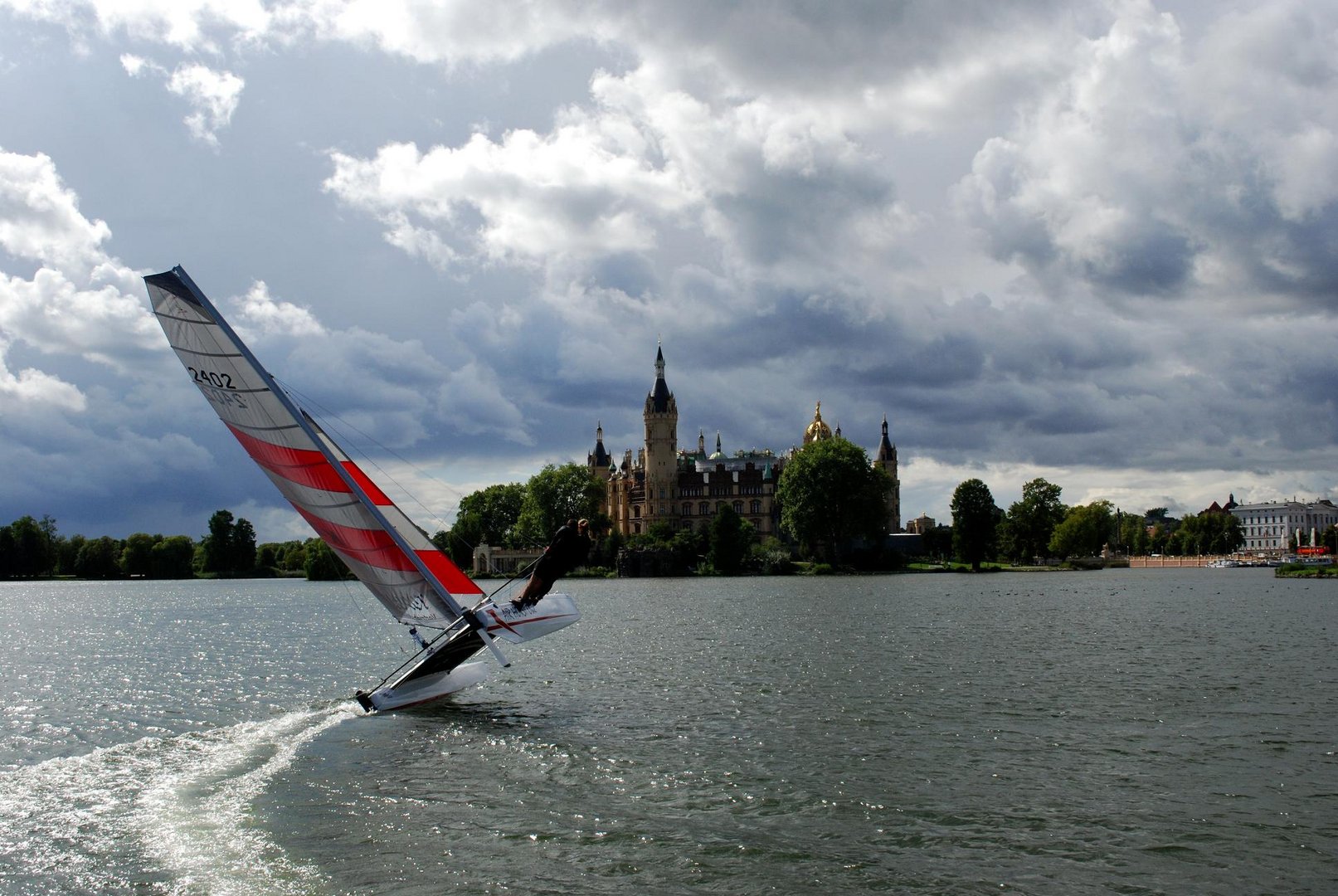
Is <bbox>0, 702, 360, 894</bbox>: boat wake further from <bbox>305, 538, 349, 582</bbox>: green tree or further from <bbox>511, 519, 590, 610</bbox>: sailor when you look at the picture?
<bbox>305, 538, 349, 582</bbox>: green tree

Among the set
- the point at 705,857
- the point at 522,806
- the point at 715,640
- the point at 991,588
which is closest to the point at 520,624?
the point at 522,806

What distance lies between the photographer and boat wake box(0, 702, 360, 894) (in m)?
12.8

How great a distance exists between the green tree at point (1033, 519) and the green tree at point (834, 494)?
114 ft

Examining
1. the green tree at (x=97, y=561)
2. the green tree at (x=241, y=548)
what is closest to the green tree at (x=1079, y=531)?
the green tree at (x=241, y=548)

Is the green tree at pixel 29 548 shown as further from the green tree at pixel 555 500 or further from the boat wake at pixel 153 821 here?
the boat wake at pixel 153 821

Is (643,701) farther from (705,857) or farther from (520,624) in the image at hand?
(705,857)

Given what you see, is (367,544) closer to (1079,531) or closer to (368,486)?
(368,486)

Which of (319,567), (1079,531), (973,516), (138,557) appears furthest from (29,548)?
(1079,531)

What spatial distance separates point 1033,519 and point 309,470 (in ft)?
517

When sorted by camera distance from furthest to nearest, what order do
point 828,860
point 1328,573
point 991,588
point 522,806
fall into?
point 1328,573
point 991,588
point 522,806
point 828,860

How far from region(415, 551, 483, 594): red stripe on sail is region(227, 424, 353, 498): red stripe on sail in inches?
108

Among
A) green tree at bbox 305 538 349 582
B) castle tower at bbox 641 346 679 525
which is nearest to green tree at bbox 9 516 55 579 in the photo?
green tree at bbox 305 538 349 582

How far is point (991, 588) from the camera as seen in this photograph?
93875 millimetres

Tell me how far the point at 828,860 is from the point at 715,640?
92.9 ft
